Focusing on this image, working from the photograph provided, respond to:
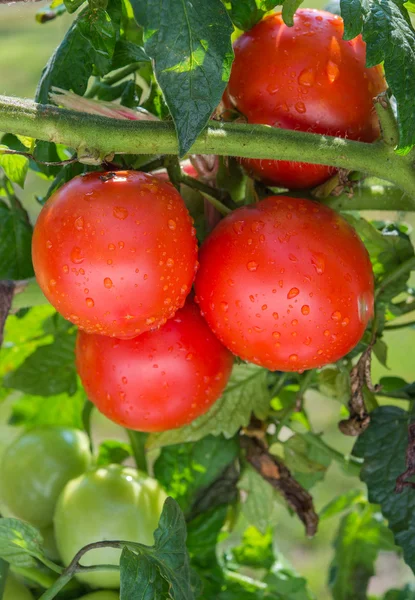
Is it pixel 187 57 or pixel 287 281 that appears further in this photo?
pixel 287 281

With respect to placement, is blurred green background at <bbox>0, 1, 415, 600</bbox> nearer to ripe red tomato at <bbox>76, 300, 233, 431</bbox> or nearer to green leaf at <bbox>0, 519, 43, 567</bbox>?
ripe red tomato at <bbox>76, 300, 233, 431</bbox>

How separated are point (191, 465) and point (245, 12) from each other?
0.61 m

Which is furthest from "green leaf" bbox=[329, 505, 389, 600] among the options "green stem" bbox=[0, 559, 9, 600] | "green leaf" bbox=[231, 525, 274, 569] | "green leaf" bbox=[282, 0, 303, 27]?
"green leaf" bbox=[282, 0, 303, 27]

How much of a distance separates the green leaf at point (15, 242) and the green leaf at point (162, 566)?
34 cm

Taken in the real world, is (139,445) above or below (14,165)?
below

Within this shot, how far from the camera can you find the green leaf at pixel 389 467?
0.78 meters

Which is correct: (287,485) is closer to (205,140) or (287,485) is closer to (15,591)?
(15,591)

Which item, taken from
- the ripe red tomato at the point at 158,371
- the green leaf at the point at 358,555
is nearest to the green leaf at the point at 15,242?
the ripe red tomato at the point at 158,371

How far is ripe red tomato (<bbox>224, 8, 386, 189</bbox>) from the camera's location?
2.31 ft

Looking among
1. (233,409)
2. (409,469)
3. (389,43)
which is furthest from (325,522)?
(389,43)

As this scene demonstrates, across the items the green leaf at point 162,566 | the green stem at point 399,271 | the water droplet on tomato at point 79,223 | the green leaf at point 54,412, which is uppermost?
the water droplet on tomato at point 79,223

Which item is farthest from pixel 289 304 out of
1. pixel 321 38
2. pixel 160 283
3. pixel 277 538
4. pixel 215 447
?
pixel 277 538

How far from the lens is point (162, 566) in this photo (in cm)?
68

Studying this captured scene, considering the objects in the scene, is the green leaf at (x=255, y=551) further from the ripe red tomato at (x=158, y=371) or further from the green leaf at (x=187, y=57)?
the green leaf at (x=187, y=57)
